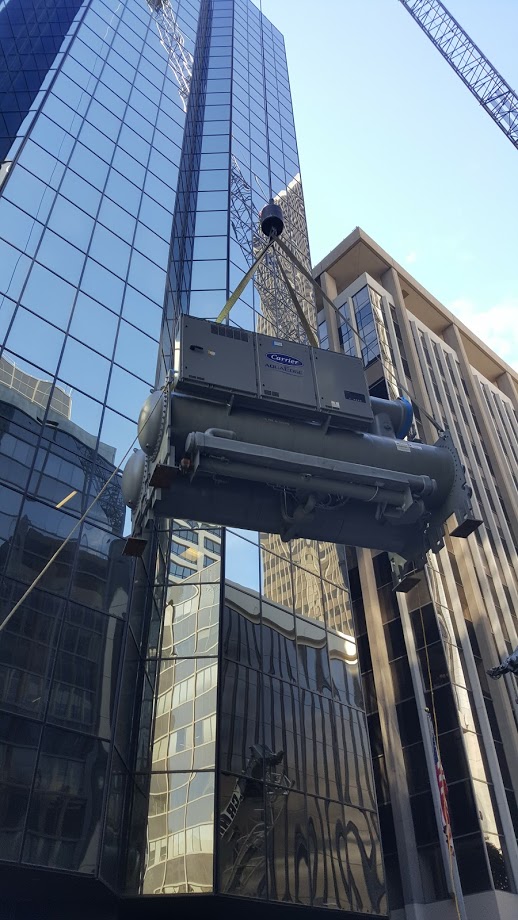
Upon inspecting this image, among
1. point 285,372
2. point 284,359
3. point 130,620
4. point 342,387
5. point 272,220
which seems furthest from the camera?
point 130,620

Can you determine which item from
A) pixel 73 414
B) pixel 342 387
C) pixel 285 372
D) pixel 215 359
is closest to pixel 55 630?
pixel 73 414

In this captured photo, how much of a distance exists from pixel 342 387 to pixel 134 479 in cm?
390

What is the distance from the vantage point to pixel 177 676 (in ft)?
63.4

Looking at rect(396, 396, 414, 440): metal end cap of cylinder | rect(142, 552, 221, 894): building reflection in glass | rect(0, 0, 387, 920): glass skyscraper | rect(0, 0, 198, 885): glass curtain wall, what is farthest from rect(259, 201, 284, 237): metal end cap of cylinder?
rect(142, 552, 221, 894): building reflection in glass

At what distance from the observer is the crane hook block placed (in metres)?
11.0

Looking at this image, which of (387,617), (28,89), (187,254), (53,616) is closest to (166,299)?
(187,254)

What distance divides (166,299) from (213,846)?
1870cm

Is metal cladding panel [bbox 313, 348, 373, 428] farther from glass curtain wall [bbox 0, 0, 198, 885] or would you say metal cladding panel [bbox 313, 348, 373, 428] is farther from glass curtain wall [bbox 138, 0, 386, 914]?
glass curtain wall [bbox 0, 0, 198, 885]

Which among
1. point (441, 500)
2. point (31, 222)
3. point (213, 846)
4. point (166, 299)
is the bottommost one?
point (213, 846)

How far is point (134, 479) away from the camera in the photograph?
11.7m

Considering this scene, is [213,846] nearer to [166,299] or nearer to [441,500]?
[441,500]

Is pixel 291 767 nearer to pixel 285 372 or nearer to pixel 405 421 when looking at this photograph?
pixel 405 421

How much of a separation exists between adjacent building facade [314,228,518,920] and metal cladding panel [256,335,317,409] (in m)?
7.80

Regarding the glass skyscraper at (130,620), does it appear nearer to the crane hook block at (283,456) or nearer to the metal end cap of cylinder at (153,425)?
the metal end cap of cylinder at (153,425)
